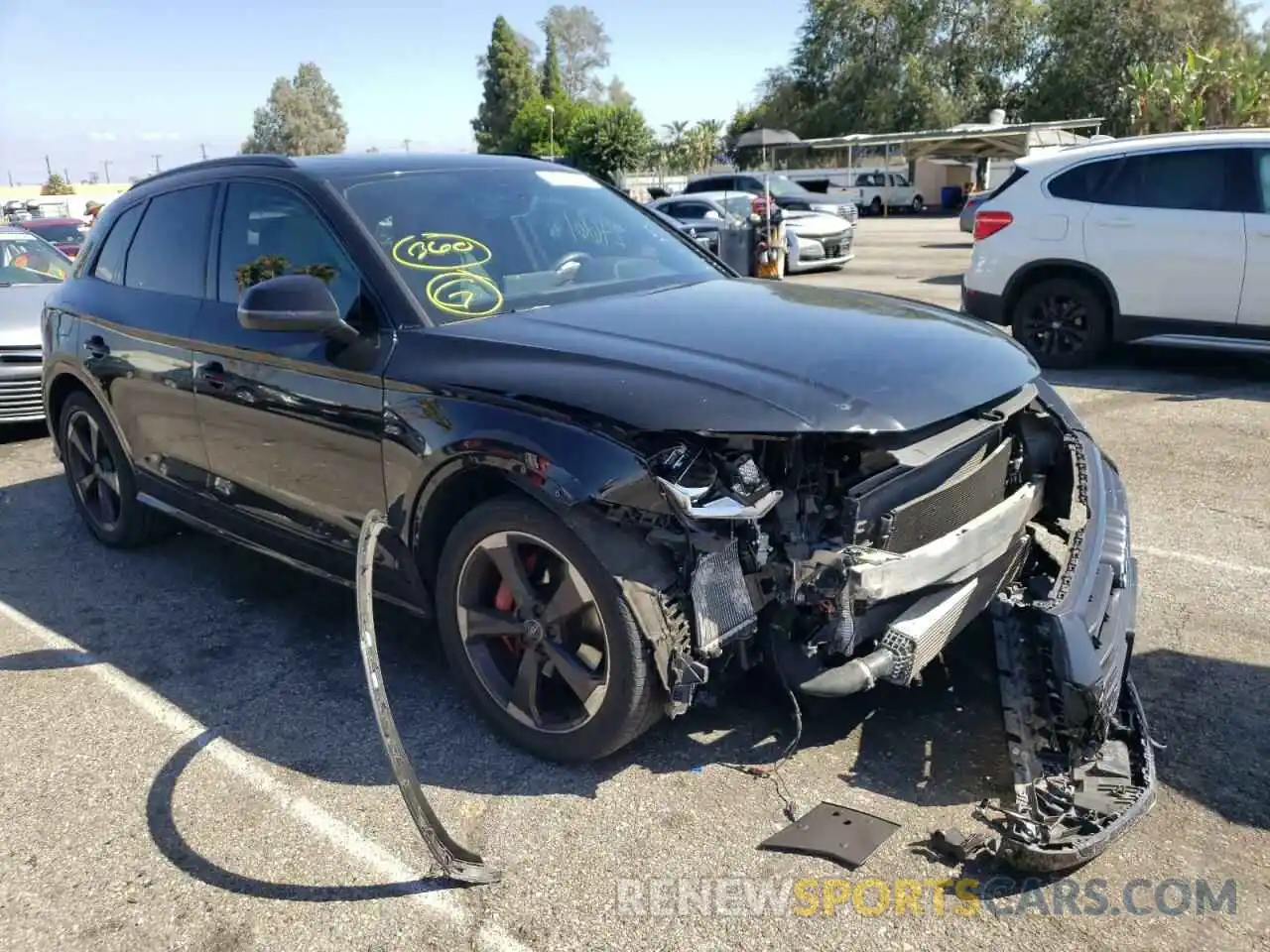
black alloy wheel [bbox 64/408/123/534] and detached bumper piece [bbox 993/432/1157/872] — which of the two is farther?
black alloy wheel [bbox 64/408/123/534]

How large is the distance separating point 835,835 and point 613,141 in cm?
5945

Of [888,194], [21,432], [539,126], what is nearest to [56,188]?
[539,126]

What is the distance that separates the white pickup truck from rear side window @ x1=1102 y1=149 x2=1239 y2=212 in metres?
34.3

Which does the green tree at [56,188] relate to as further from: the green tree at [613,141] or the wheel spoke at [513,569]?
the wheel spoke at [513,569]

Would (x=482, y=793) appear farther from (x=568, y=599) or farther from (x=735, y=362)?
(x=735, y=362)

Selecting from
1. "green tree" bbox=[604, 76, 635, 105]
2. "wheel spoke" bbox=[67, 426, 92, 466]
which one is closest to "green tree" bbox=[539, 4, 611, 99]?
"green tree" bbox=[604, 76, 635, 105]

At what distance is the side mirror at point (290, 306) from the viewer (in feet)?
11.0

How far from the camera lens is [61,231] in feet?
57.3

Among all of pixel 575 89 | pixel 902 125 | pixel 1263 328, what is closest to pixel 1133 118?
pixel 902 125

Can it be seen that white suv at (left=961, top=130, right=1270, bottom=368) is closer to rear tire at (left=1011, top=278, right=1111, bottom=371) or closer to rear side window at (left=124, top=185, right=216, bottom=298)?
rear tire at (left=1011, top=278, right=1111, bottom=371)

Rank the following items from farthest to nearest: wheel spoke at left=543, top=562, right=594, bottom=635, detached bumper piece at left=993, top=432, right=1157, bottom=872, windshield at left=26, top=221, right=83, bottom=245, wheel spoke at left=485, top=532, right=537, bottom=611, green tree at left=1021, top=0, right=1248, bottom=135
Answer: green tree at left=1021, top=0, right=1248, bottom=135 → windshield at left=26, top=221, right=83, bottom=245 → wheel spoke at left=485, top=532, right=537, bottom=611 → wheel spoke at left=543, top=562, right=594, bottom=635 → detached bumper piece at left=993, top=432, right=1157, bottom=872

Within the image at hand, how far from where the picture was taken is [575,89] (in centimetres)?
10856

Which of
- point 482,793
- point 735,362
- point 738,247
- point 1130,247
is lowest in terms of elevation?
point 482,793

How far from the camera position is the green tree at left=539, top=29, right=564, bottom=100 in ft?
313
